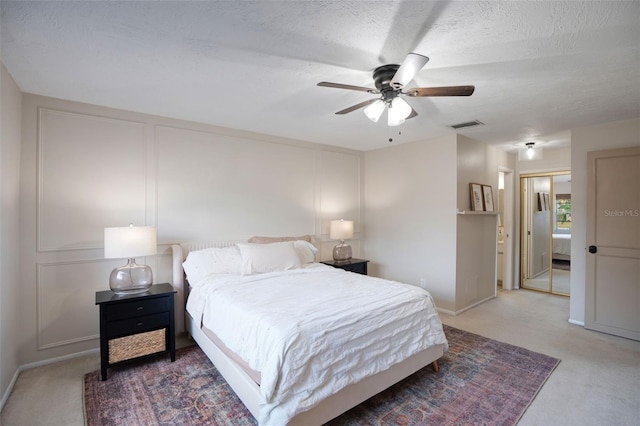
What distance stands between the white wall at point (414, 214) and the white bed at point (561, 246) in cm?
396

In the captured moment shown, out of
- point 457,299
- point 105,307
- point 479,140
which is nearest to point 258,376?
point 105,307

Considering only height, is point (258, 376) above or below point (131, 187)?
below

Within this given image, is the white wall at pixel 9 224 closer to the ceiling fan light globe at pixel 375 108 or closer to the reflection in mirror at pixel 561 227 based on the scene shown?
the ceiling fan light globe at pixel 375 108

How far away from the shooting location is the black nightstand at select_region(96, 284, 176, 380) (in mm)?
2557

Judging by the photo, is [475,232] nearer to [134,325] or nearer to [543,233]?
[543,233]

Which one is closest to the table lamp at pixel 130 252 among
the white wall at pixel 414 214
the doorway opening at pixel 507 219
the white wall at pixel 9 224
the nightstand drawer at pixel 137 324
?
the nightstand drawer at pixel 137 324

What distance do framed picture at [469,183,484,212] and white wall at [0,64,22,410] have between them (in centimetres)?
499

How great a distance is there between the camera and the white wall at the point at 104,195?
2742mm

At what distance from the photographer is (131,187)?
319 cm

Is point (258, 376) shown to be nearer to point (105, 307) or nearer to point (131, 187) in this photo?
point (105, 307)

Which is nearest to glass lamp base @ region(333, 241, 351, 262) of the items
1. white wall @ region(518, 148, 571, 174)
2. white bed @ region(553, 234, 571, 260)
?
white wall @ region(518, 148, 571, 174)

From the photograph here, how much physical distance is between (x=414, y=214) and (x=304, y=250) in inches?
71.6

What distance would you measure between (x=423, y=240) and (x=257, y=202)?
249 cm

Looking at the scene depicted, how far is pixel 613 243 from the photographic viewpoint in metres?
3.45
